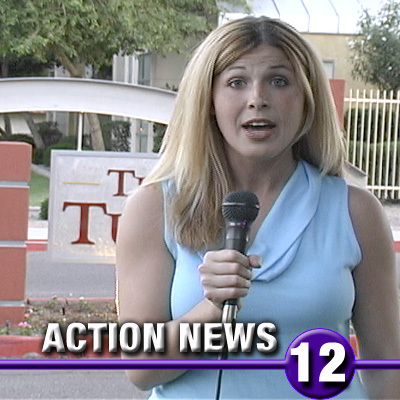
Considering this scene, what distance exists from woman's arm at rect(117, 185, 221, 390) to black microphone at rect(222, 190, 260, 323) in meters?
0.19

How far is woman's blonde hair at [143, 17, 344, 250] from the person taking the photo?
222 centimetres

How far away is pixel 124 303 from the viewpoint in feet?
7.30

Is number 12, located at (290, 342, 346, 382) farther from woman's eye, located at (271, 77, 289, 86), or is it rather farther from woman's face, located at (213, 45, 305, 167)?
woman's eye, located at (271, 77, 289, 86)

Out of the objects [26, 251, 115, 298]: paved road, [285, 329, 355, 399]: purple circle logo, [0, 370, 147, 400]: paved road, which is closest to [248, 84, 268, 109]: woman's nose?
[285, 329, 355, 399]: purple circle logo

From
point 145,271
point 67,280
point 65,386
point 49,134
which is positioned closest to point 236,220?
point 145,271

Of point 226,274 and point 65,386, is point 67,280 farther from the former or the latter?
point 226,274

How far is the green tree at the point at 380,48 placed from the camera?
83.0ft

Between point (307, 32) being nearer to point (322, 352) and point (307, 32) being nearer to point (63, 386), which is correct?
point (63, 386)

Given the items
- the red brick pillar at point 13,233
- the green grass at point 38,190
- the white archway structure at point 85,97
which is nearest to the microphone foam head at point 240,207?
the red brick pillar at point 13,233

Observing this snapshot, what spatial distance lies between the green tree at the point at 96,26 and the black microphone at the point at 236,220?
74.5 feet

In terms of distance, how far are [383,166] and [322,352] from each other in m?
21.0

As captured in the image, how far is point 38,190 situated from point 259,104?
86.4 ft

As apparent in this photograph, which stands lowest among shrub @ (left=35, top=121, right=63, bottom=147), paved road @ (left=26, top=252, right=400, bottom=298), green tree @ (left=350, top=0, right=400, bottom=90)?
paved road @ (left=26, top=252, right=400, bottom=298)

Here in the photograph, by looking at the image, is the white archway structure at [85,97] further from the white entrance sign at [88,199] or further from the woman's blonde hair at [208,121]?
the woman's blonde hair at [208,121]
